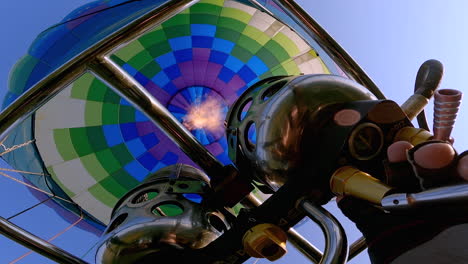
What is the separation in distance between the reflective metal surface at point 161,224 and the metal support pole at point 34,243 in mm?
52

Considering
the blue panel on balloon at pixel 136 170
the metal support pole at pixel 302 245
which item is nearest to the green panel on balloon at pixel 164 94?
the blue panel on balloon at pixel 136 170

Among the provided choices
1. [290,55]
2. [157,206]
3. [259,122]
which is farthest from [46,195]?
[259,122]

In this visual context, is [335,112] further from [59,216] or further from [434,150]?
[59,216]

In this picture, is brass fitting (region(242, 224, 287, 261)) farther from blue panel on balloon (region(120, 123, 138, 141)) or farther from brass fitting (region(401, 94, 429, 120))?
blue panel on balloon (region(120, 123, 138, 141))

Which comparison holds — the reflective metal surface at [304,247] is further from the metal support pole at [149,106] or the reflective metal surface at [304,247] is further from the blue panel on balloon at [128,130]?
the blue panel on balloon at [128,130]

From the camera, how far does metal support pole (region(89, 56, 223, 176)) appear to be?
2.64 feet

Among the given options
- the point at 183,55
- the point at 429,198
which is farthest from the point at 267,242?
the point at 183,55

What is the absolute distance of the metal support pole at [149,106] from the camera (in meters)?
0.81

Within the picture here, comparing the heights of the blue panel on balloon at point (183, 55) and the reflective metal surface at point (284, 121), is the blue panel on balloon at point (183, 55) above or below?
above

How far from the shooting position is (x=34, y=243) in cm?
77

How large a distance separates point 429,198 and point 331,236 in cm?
12

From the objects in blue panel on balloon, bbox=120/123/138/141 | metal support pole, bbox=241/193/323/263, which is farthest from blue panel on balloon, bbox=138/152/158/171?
metal support pole, bbox=241/193/323/263

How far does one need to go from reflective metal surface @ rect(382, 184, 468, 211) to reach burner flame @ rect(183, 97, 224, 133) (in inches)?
73.5

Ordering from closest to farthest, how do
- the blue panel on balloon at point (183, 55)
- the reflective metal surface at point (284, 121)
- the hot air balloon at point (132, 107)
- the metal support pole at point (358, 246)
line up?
the reflective metal surface at point (284, 121)
the metal support pole at point (358, 246)
the hot air balloon at point (132, 107)
the blue panel on balloon at point (183, 55)
